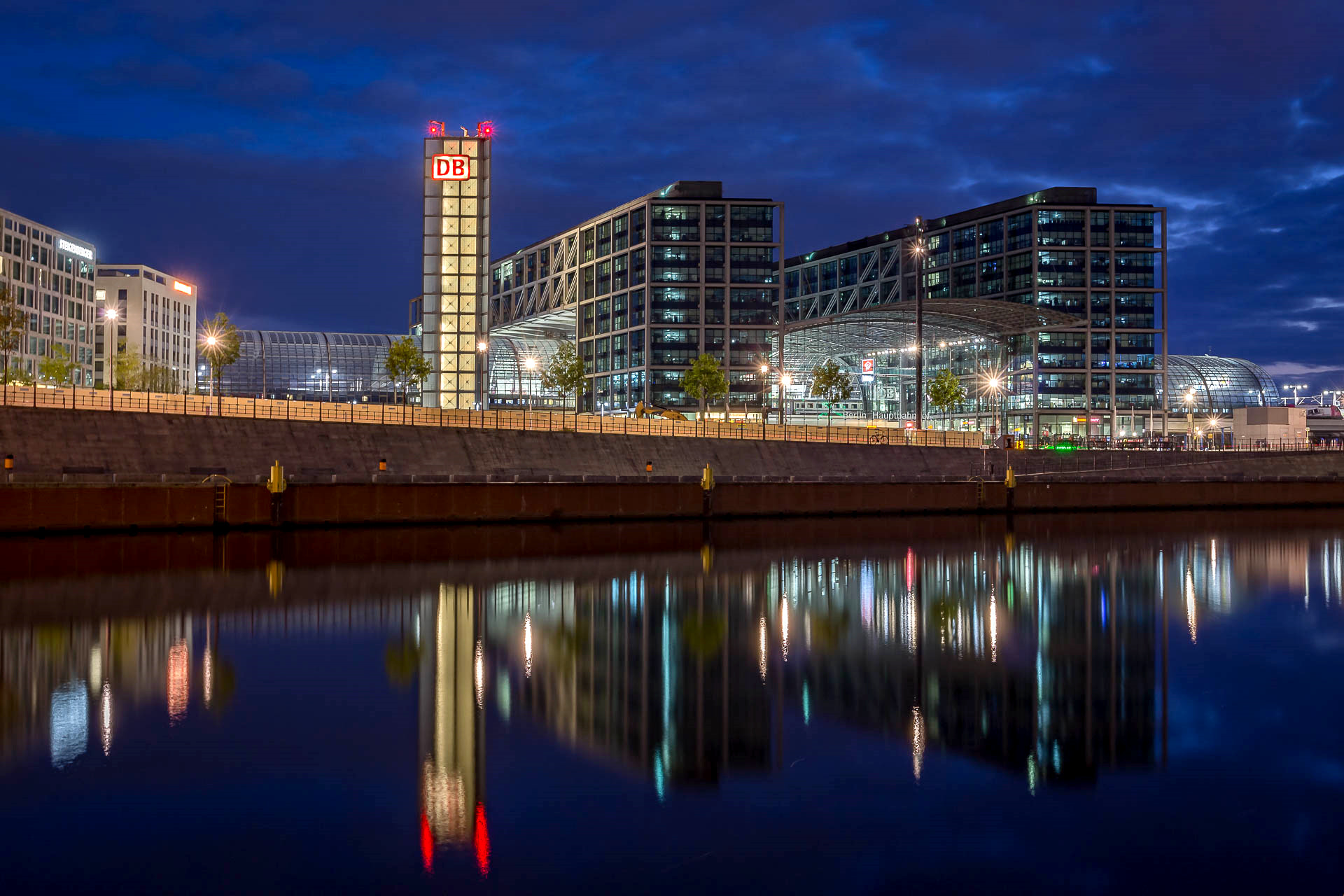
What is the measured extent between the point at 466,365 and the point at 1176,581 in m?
63.5

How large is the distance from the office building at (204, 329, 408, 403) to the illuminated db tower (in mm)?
91623

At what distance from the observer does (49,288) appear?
15100 centimetres

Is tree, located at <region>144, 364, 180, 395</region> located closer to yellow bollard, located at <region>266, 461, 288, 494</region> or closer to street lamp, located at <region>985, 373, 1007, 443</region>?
yellow bollard, located at <region>266, 461, 288, 494</region>

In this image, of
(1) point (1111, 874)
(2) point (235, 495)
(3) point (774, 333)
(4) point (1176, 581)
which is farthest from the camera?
(3) point (774, 333)

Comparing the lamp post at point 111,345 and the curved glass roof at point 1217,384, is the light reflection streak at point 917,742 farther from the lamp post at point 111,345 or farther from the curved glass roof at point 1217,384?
the curved glass roof at point 1217,384

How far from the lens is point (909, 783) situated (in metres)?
14.6

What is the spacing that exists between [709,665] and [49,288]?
15805cm

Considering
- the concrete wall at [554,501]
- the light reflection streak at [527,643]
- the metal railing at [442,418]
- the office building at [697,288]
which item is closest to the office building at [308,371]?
the office building at [697,288]

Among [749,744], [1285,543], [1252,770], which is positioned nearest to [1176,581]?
[1285,543]

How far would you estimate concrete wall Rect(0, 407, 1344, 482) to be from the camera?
55.5m

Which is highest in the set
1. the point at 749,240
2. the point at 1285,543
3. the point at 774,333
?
the point at 749,240

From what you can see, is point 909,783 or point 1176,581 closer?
point 909,783

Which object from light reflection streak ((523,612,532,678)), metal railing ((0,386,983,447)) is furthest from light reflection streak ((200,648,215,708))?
metal railing ((0,386,983,447))

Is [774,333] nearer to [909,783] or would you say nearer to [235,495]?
[235,495]
